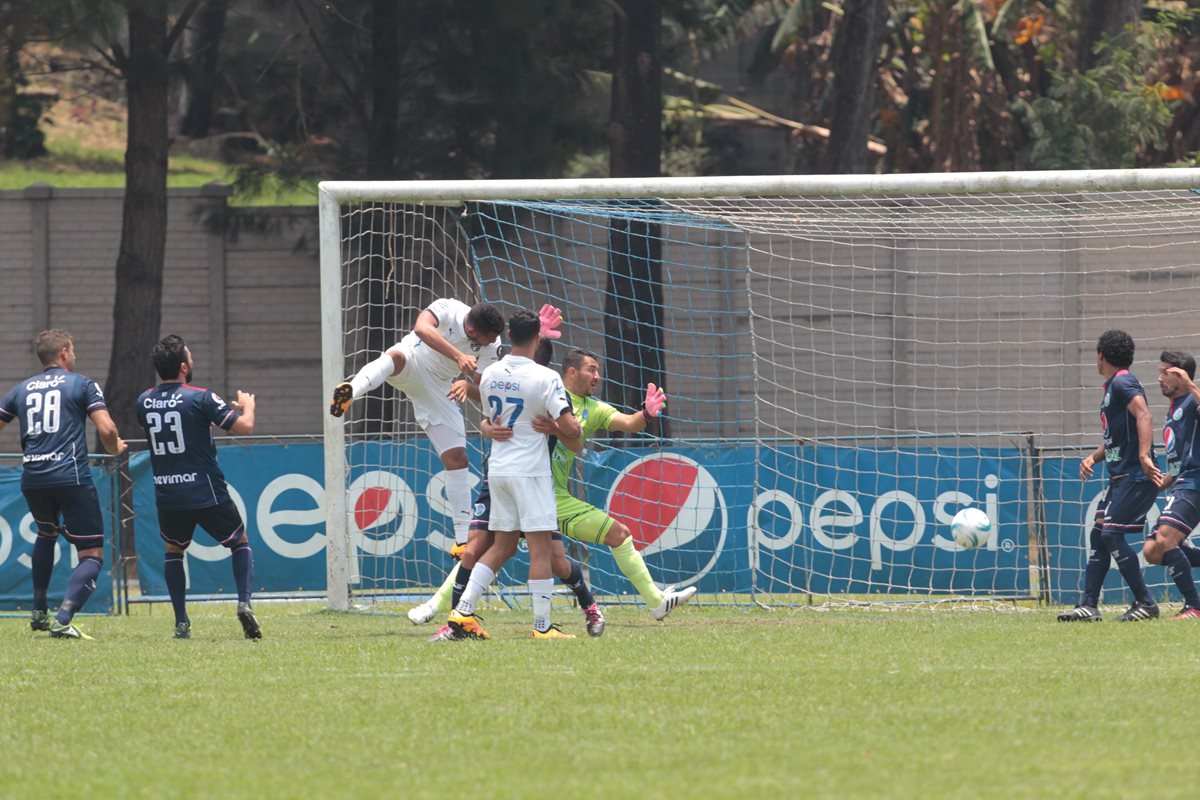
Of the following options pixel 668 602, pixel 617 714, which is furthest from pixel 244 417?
pixel 617 714

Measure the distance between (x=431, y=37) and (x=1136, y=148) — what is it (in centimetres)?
1351

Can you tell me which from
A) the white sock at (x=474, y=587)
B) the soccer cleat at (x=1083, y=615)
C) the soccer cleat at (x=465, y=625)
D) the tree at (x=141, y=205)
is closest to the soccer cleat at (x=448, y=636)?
the soccer cleat at (x=465, y=625)

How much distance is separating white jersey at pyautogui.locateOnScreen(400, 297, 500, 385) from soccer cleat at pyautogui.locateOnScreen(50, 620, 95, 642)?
10.1ft

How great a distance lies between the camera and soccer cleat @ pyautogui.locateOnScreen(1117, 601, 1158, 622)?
399 inches

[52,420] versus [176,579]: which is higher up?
[52,420]

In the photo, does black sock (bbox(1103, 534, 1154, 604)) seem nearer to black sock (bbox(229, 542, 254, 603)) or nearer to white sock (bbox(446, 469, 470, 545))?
white sock (bbox(446, 469, 470, 545))

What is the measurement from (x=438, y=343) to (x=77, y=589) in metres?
3.06

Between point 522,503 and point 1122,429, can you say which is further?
point 1122,429

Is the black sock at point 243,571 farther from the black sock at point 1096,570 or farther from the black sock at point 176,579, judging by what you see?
the black sock at point 1096,570

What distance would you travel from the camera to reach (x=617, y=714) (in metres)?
6.60

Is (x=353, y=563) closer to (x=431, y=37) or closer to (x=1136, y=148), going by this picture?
(x=431, y=37)

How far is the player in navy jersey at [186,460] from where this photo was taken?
31.9 ft

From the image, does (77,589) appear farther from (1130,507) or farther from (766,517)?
(1130,507)

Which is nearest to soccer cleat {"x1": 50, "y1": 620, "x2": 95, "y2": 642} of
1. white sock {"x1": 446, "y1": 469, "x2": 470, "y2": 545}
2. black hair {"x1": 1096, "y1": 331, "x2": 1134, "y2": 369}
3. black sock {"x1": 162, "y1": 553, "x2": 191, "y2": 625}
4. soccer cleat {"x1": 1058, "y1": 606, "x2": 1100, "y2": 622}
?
black sock {"x1": 162, "y1": 553, "x2": 191, "y2": 625}
